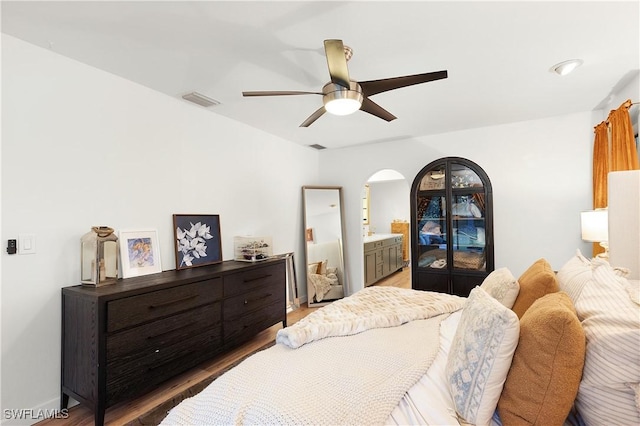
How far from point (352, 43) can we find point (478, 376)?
6.46 ft

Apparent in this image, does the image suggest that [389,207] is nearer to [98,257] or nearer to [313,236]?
[313,236]

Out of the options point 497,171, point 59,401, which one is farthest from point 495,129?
point 59,401

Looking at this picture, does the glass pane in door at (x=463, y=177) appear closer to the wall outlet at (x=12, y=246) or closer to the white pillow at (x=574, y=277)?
the white pillow at (x=574, y=277)

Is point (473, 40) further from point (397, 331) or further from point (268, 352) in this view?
point (268, 352)

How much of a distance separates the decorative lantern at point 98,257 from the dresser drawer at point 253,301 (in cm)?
96

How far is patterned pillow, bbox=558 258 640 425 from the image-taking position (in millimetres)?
941

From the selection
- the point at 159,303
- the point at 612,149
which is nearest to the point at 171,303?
the point at 159,303

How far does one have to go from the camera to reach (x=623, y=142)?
8.54 feet

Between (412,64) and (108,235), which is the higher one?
(412,64)

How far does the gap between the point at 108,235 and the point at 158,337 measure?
83 cm

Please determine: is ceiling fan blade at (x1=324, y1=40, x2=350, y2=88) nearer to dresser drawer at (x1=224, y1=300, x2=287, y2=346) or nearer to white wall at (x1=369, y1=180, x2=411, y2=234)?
dresser drawer at (x1=224, y1=300, x2=287, y2=346)

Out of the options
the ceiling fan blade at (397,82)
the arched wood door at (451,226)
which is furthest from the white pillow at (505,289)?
the arched wood door at (451,226)

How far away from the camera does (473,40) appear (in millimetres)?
2031

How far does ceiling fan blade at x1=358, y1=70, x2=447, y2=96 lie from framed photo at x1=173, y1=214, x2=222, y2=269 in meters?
2.08
